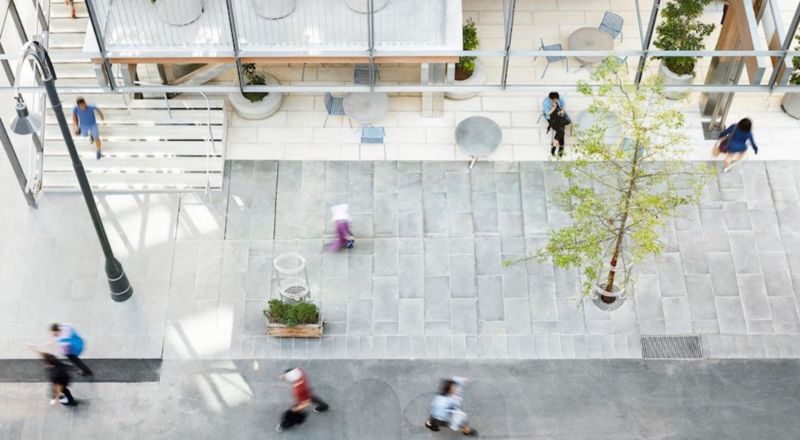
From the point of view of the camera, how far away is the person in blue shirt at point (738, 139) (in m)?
18.9

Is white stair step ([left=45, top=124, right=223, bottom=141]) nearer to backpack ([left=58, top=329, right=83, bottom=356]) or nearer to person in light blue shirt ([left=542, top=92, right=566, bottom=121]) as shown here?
backpack ([left=58, top=329, right=83, bottom=356])

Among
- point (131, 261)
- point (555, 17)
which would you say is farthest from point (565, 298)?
point (131, 261)

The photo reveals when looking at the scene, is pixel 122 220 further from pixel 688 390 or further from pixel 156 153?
pixel 688 390

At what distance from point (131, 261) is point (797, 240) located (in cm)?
1274

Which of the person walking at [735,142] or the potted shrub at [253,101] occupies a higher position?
the potted shrub at [253,101]

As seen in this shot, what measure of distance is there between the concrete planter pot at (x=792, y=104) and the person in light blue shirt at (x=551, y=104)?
4707 mm

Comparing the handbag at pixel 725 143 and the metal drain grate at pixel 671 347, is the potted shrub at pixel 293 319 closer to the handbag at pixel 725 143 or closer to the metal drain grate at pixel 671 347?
the metal drain grate at pixel 671 347

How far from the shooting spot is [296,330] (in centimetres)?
1820

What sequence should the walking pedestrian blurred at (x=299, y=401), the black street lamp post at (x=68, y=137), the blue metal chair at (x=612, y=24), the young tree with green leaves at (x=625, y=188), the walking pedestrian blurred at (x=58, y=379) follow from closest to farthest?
the black street lamp post at (x=68, y=137)
the young tree with green leaves at (x=625, y=188)
the walking pedestrian blurred at (x=299, y=401)
the walking pedestrian blurred at (x=58, y=379)
the blue metal chair at (x=612, y=24)

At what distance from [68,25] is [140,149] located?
301 centimetres

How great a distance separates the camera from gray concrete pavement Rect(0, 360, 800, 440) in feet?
57.0

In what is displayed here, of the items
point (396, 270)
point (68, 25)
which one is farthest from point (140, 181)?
point (396, 270)

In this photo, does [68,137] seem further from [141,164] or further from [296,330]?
[296,330]

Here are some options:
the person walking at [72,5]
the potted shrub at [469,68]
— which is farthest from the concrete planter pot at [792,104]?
the person walking at [72,5]
